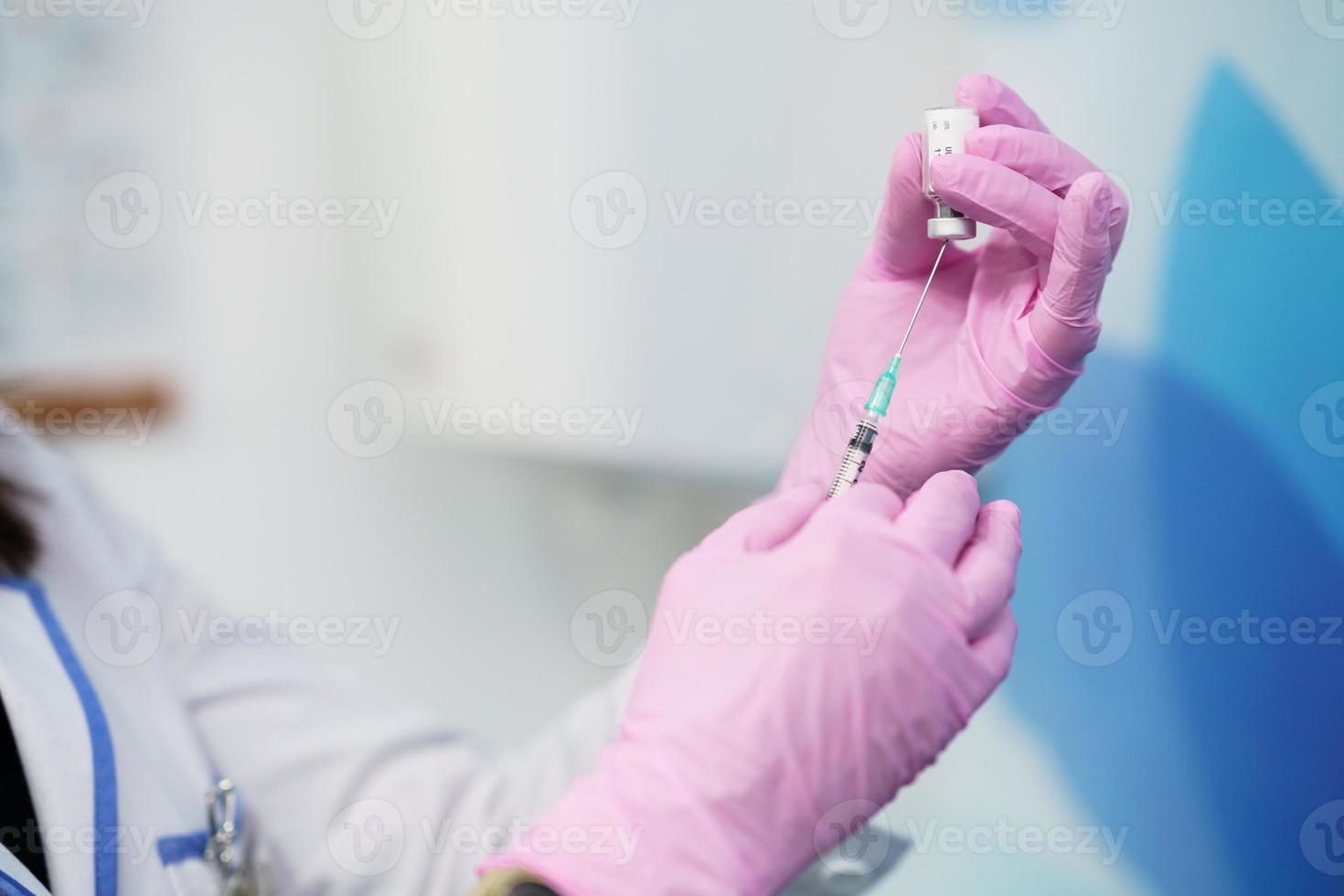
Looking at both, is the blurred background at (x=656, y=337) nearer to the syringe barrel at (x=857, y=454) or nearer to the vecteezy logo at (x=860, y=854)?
the vecteezy logo at (x=860, y=854)

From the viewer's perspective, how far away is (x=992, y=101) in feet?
2.31

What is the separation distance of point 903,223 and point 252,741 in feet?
2.60

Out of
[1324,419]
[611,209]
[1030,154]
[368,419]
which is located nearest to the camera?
[1030,154]

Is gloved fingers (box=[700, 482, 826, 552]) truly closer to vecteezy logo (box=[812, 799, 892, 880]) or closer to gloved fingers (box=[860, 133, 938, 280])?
gloved fingers (box=[860, 133, 938, 280])

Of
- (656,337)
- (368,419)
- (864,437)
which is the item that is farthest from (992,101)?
(368,419)

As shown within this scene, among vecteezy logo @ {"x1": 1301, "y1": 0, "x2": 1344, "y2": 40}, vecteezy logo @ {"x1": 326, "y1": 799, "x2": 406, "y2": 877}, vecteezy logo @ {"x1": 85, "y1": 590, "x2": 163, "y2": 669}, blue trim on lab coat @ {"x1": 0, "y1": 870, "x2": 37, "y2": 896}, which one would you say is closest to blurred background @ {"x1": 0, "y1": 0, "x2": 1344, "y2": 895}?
vecteezy logo @ {"x1": 1301, "y1": 0, "x2": 1344, "y2": 40}

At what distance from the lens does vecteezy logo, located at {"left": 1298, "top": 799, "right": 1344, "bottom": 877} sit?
0.79m

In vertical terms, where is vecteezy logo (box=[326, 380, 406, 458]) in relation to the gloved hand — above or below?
below

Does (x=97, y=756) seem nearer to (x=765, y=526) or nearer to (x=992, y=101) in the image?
(x=765, y=526)

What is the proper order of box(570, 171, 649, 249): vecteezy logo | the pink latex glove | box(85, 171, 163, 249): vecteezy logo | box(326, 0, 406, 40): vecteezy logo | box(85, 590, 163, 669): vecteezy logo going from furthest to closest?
1. box(85, 171, 163, 249): vecteezy logo
2. box(326, 0, 406, 40): vecteezy logo
3. box(570, 171, 649, 249): vecteezy logo
4. box(85, 590, 163, 669): vecteezy logo
5. the pink latex glove

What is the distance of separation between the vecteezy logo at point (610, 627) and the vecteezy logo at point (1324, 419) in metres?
0.86

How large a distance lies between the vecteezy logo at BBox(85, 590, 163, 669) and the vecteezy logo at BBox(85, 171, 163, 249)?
100 cm

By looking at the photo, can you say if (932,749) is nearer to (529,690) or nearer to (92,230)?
(529,690)

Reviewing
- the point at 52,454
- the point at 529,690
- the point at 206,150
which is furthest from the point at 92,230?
the point at 529,690
